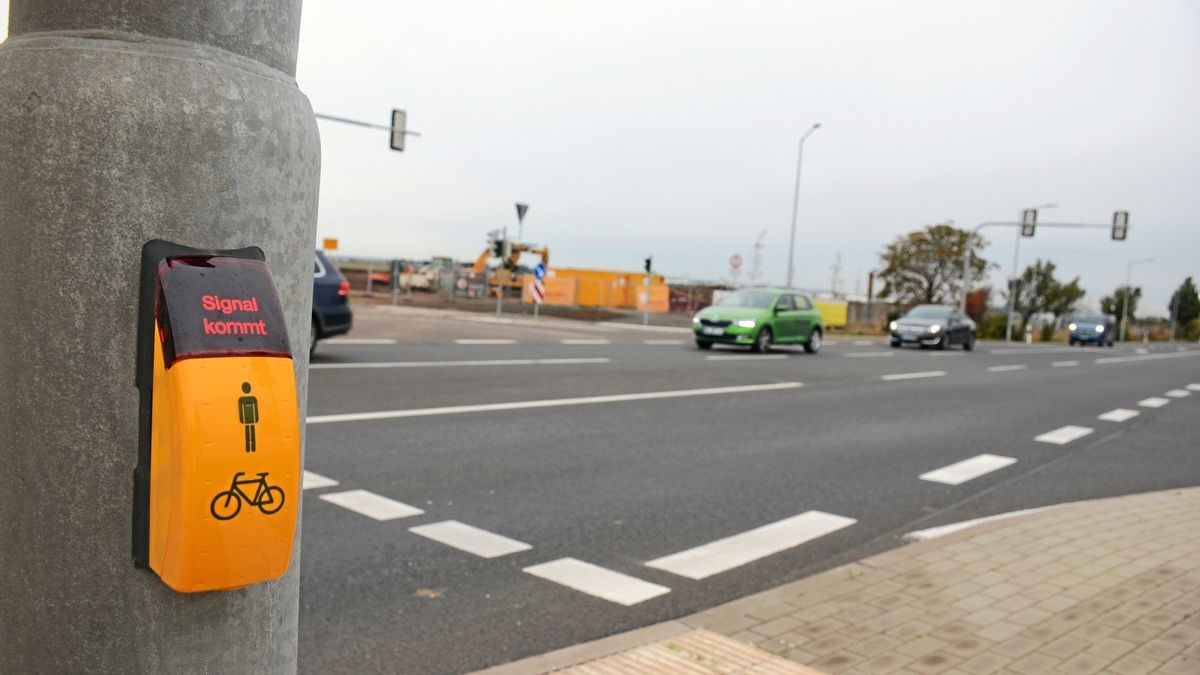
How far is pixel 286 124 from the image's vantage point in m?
1.29

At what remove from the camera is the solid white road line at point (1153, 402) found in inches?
622

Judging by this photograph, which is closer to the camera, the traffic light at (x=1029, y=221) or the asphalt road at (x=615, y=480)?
the asphalt road at (x=615, y=480)

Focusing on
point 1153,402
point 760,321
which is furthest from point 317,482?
point 760,321

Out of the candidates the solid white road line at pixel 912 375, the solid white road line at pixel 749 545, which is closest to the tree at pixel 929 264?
the solid white road line at pixel 912 375

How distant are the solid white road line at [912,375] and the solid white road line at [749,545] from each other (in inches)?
464

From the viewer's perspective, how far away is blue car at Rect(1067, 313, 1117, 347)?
53.8 meters

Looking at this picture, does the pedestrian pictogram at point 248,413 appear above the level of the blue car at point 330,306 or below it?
above

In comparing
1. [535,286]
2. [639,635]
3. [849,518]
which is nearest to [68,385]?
[639,635]

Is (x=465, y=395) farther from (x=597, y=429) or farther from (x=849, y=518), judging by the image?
(x=849, y=518)

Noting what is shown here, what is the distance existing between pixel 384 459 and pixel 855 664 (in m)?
4.64

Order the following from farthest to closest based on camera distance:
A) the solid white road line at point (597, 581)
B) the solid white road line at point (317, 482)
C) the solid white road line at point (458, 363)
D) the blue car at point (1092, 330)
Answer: the blue car at point (1092, 330) → the solid white road line at point (458, 363) → the solid white road line at point (317, 482) → the solid white road line at point (597, 581)

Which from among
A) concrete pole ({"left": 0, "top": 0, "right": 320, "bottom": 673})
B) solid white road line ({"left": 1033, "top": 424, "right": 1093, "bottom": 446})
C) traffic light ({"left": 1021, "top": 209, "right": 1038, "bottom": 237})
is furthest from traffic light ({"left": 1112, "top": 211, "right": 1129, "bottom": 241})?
concrete pole ({"left": 0, "top": 0, "right": 320, "bottom": 673})

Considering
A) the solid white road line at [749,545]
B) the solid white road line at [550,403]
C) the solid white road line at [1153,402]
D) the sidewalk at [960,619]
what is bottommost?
the solid white road line at [550,403]

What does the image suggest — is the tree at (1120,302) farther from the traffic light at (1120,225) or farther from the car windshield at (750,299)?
the car windshield at (750,299)
